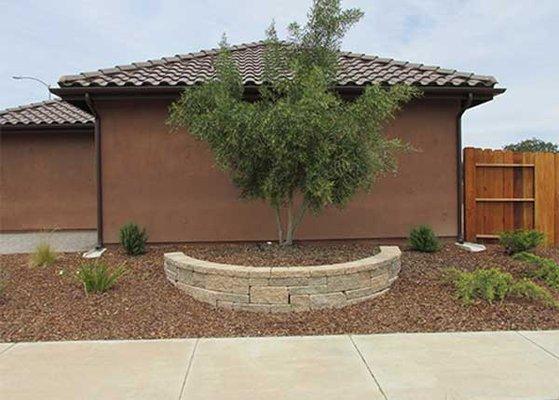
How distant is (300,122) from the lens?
20.5 ft

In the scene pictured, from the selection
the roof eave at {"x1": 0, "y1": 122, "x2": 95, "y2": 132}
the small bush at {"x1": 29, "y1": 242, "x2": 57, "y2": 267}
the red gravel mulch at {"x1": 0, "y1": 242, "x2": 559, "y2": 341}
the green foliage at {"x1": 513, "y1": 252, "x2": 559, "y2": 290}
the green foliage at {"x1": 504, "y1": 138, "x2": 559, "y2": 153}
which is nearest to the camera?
the red gravel mulch at {"x1": 0, "y1": 242, "x2": 559, "y2": 341}

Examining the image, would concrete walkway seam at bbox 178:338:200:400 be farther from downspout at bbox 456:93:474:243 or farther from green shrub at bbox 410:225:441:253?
downspout at bbox 456:93:474:243

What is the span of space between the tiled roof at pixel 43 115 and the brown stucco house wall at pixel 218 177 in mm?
3880

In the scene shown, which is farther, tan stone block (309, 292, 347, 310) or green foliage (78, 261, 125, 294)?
green foliage (78, 261, 125, 294)

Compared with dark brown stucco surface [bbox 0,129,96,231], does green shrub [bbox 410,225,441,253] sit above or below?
below

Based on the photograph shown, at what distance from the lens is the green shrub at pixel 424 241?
8.90 m

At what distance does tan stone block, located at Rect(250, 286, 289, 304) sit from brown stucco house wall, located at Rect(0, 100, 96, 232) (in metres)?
8.91

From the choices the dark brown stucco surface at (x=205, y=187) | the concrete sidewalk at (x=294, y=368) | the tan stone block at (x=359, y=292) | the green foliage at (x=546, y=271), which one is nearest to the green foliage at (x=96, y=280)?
the concrete sidewalk at (x=294, y=368)

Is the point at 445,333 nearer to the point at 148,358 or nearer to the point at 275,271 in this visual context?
the point at 275,271

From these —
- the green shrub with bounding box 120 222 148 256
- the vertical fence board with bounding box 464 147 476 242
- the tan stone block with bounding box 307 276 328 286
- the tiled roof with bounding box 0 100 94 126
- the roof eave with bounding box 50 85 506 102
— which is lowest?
the tan stone block with bounding box 307 276 328 286

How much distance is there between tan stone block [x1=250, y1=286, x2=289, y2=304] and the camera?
5992 mm

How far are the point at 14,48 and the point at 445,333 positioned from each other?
15696 mm

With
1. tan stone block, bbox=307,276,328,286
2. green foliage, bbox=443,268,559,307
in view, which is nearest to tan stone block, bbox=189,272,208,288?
tan stone block, bbox=307,276,328,286

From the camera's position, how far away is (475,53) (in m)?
13.5
